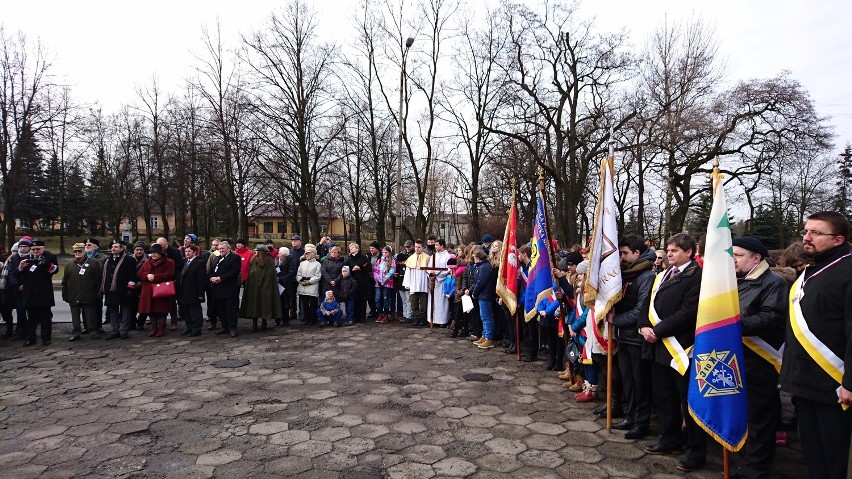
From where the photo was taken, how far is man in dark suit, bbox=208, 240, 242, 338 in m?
9.57

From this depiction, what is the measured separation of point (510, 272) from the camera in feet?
26.5

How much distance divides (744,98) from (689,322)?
22.8m

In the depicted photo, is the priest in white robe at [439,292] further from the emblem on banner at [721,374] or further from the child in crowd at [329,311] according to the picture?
the emblem on banner at [721,374]

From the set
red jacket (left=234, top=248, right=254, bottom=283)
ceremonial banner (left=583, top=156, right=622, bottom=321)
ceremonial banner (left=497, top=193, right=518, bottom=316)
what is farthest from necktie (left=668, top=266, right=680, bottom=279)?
red jacket (left=234, top=248, right=254, bottom=283)

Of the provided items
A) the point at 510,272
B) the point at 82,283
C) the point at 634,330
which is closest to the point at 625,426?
the point at 634,330

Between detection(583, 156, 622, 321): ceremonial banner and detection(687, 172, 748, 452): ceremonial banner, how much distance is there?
1.07 metres

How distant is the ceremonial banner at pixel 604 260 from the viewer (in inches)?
197

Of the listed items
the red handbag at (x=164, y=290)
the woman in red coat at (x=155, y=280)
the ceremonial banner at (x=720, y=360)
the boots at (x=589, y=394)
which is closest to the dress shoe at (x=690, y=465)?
the ceremonial banner at (x=720, y=360)

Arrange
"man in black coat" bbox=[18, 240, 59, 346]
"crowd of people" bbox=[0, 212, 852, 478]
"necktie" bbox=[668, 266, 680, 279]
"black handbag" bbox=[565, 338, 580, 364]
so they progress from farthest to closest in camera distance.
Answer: "man in black coat" bbox=[18, 240, 59, 346] < "black handbag" bbox=[565, 338, 580, 364] < "necktie" bbox=[668, 266, 680, 279] < "crowd of people" bbox=[0, 212, 852, 478]

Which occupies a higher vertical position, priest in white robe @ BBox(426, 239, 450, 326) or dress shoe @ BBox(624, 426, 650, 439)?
priest in white robe @ BBox(426, 239, 450, 326)

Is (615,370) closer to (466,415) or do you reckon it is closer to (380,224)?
(466,415)

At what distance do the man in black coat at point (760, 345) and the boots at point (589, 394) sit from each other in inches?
72.4

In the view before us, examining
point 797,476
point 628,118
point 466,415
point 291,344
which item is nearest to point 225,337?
point 291,344

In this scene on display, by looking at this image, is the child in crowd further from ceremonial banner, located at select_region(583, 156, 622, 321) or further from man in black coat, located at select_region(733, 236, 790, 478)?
man in black coat, located at select_region(733, 236, 790, 478)
